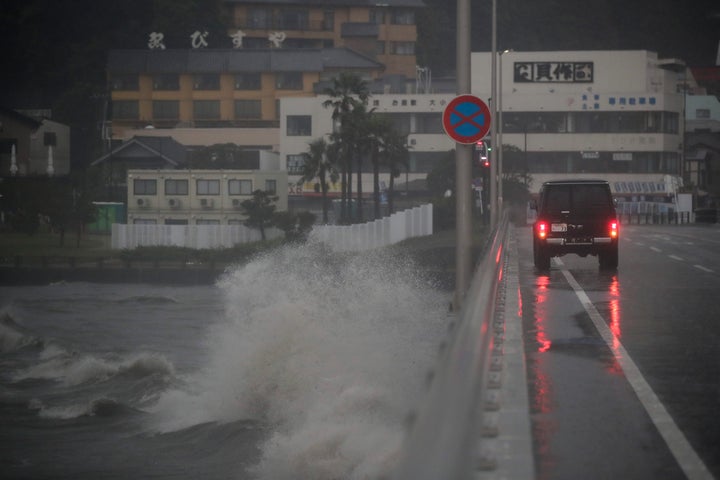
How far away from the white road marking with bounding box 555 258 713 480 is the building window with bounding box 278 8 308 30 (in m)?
114

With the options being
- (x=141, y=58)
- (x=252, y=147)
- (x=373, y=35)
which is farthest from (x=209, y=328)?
(x=373, y=35)

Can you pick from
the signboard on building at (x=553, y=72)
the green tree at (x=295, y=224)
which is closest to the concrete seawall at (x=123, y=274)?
the green tree at (x=295, y=224)

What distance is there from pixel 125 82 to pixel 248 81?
12.1 meters

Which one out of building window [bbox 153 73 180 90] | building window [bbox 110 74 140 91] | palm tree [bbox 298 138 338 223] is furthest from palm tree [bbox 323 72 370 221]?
building window [bbox 110 74 140 91]

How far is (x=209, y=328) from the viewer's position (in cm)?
5422

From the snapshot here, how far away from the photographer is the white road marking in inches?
294

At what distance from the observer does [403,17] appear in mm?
125000

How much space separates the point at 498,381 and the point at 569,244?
15.4 meters

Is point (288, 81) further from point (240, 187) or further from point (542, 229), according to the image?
point (542, 229)

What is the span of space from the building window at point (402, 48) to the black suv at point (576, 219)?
102m

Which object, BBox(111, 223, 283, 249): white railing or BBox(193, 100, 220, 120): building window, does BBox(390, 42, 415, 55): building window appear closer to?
BBox(193, 100, 220, 120): building window

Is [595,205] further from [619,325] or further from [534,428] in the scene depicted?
[534,428]

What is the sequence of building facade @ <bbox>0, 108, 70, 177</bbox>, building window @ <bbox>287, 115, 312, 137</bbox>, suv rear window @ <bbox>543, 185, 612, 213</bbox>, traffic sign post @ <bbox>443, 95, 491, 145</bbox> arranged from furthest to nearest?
building window @ <bbox>287, 115, 312, 137</bbox> < building facade @ <bbox>0, 108, 70, 177</bbox> < suv rear window @ <bbox>543, 185, 612, 213</bbox> < traffic sign post @ <bbox>443, 95, 491, 145</bbox>

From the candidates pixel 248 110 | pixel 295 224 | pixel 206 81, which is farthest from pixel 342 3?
pixel 295 224
